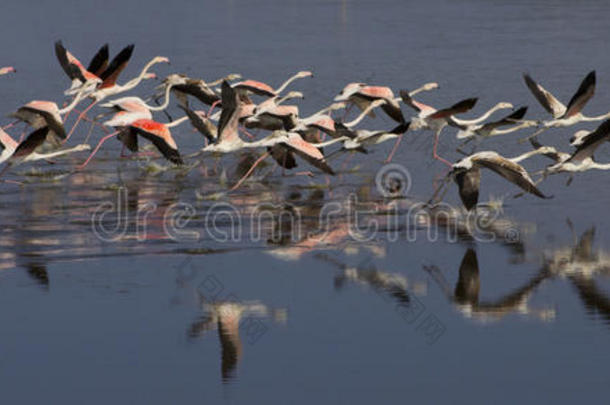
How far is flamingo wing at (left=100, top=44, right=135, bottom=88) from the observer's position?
20.1m

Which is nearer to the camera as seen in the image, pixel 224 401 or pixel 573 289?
pixel 224 401

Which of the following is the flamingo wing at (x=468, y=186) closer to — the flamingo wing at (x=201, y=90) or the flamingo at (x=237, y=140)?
the flamingo at (x=237, y=140)

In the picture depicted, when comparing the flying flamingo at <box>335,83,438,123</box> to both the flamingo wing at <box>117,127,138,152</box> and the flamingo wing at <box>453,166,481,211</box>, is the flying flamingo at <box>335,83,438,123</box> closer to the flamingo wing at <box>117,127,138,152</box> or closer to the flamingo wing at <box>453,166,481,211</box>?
the flamingo wing at <box>117,127,138,152</box>

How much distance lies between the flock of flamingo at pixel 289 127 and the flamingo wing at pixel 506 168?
0.01 meters

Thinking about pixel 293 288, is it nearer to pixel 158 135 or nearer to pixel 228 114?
pixel 228 114

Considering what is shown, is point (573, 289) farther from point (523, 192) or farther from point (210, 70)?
point (210, 70)

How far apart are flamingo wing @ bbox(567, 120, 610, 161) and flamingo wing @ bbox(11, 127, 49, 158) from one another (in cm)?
574

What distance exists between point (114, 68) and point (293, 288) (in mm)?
8962

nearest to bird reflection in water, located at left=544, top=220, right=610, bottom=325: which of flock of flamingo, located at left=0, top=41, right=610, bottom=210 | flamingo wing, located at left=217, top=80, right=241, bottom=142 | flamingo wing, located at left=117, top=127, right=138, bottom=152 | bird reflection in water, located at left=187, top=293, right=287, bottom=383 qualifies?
flock of flamingo, located at left=0, top=41, right=610, bottom=210

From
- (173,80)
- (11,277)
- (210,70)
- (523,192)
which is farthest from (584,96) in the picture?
(210,70)

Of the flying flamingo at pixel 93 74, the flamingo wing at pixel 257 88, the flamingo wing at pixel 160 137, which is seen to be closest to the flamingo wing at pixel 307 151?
the flamingo wing at pixel 160 137

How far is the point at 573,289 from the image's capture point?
12.1m

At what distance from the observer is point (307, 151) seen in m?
16.5

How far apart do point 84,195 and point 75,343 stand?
19.8 feet
